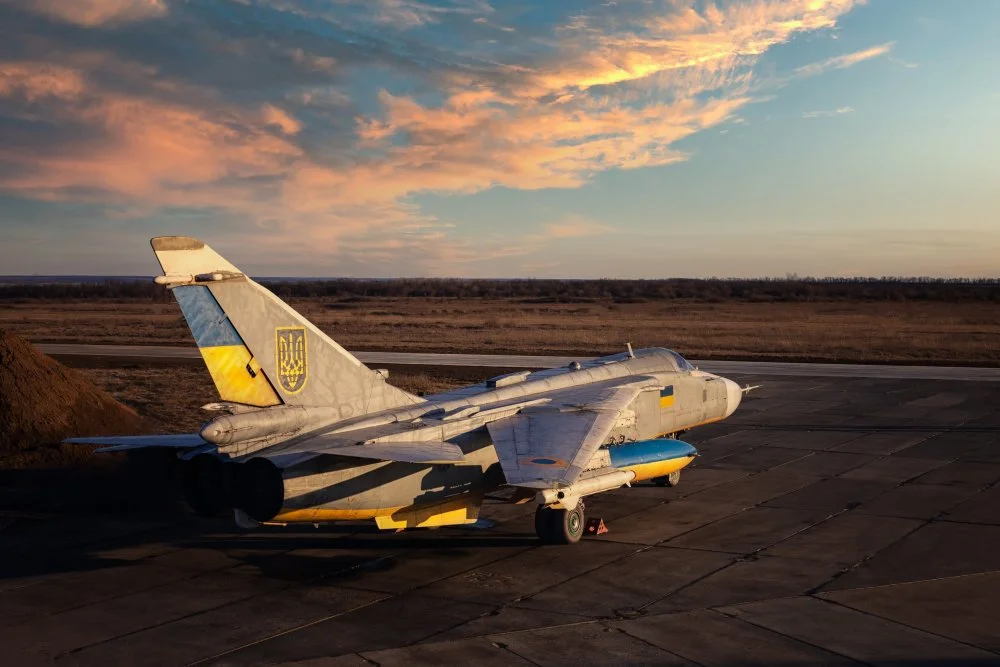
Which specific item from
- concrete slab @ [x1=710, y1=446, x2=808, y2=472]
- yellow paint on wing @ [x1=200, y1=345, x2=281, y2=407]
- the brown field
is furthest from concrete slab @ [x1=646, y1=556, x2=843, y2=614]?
the brown field

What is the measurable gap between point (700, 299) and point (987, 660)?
403ft

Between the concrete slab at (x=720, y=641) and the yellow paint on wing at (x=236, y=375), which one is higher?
the yellow paint on wing at (x=236, y=375)

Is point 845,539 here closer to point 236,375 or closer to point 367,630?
point 367,630

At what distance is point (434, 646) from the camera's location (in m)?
10.5

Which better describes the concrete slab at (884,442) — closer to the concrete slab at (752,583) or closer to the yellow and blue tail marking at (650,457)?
the yellow and blue tail marking at (650,457)

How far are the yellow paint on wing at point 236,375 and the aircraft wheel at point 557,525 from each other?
492 centimetres

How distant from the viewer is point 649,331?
2623 inches

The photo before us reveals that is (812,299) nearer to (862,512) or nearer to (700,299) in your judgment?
(700,299)

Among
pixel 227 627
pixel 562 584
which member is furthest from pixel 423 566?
pixel 227 627

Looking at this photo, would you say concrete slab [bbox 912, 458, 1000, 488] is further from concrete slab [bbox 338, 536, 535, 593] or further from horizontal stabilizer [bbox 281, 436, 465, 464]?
horizontal stabilizer [bbox 281, 436, 465, 464]

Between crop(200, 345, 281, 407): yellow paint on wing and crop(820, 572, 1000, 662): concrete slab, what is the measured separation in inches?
337

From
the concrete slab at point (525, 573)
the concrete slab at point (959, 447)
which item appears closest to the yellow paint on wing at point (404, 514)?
the concrete slab at point (525, 573)

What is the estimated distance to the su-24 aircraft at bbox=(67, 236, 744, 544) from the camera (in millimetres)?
12891

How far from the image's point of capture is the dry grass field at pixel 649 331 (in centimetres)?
5147
